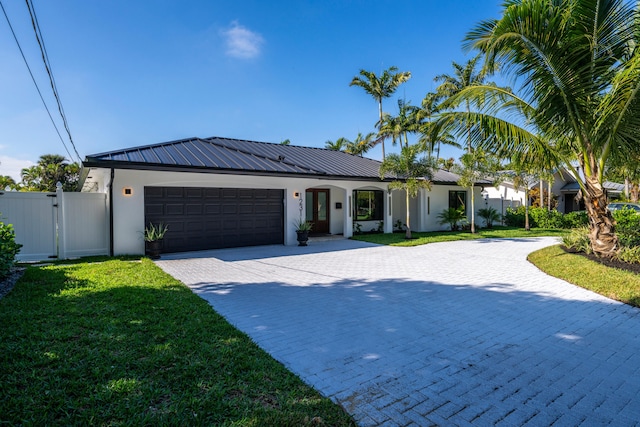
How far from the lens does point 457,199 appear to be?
2027cm

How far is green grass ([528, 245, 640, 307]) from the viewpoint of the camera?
20.0 feet

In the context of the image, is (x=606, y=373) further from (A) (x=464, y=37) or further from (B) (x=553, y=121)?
(A) (x=464, y=37)

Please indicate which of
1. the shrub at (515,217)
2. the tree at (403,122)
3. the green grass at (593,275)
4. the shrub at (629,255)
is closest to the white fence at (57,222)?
the green grass at (593,275)

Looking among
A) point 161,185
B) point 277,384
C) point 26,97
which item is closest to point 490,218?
point 161,185

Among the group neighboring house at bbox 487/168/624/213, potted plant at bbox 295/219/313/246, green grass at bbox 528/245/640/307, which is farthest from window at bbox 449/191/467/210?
potted plant at bbox 295/219/313/246

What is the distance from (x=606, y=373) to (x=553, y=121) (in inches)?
265

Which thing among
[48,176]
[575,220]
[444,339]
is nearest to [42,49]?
[444,339]

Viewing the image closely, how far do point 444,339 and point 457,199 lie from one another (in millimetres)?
17670

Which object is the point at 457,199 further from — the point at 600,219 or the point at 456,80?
the point at 456,80

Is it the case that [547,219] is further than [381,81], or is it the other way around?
[381,81]

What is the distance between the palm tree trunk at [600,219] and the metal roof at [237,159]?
26.9ft

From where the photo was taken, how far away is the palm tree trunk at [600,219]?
813 centimetres

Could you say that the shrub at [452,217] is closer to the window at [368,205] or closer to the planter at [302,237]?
the window at [368,205]

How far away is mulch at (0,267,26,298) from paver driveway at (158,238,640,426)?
9.39 feet
